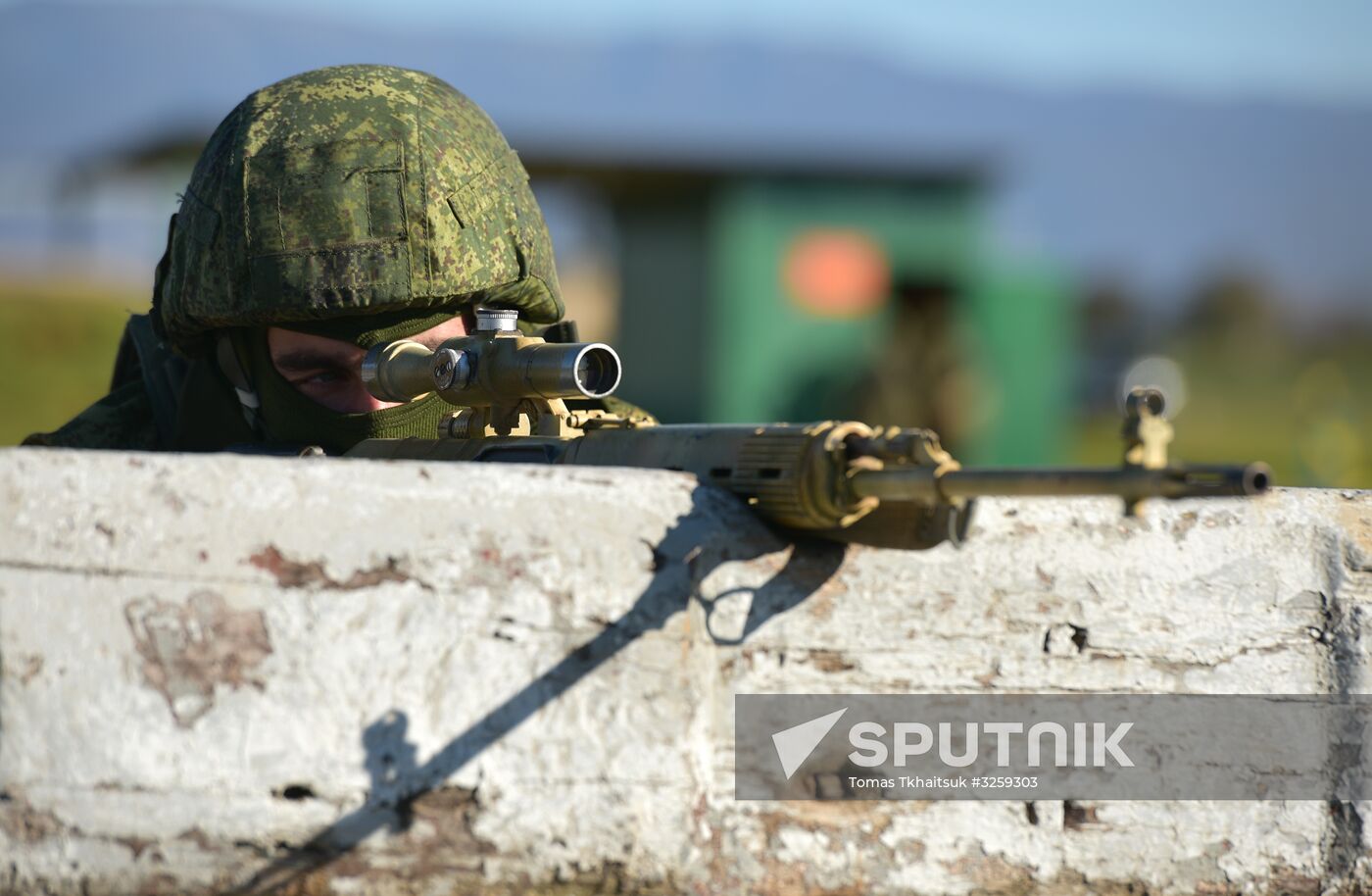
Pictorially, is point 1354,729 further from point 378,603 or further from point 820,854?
point 378,603

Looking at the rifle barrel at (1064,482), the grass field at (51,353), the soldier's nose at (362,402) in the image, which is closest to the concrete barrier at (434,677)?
the rifle barrel at (1064,482)

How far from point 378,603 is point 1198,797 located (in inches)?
58.8

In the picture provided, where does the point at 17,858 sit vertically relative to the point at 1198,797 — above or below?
below

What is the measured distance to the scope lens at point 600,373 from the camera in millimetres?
3064

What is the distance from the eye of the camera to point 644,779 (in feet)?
8.61

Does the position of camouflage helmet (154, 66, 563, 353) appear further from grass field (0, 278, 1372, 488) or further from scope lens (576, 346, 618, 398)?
grass field (0, 278, 1372, 488)

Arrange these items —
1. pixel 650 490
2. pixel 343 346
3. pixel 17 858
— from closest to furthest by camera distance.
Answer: pixel 17 858 < pixel 650 490 < pixel 343 346

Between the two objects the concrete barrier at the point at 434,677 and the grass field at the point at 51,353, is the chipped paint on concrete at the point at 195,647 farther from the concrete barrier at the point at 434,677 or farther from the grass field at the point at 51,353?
the grass field at the point at 51,353

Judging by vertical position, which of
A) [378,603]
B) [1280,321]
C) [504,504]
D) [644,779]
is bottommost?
[644,779]

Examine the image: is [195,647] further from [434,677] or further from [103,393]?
[103,393]

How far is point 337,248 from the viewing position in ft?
12.0

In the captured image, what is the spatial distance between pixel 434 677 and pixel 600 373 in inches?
30.2

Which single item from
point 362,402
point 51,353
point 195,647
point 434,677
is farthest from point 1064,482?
point 51,353

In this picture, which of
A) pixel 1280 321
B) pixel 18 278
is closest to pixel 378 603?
pixel 18 278
